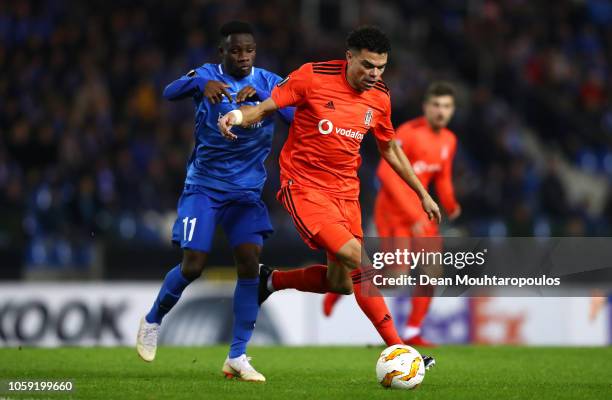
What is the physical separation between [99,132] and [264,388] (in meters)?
9.86

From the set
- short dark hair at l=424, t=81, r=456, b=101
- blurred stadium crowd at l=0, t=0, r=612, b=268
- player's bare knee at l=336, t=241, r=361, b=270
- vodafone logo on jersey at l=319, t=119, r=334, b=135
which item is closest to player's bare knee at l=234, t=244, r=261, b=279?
player's bare knee at l=336, t=241, r=361, b=270

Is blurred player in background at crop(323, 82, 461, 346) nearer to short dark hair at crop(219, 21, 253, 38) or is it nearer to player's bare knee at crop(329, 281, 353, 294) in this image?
player's bare knee at crop(329, 281, 353, 294)

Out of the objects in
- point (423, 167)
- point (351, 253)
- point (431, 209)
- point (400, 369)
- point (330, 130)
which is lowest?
point (400, 369)

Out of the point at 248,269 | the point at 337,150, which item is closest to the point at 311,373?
the point at 248,269

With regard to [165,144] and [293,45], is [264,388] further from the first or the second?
[293,45]

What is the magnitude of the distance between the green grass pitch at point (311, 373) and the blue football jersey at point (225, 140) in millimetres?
1354

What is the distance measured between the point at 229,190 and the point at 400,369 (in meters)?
1.73

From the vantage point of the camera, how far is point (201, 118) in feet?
25.8

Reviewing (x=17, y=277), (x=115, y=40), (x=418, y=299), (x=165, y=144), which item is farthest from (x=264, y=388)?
(x=115, y=40)

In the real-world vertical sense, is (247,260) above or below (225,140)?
below

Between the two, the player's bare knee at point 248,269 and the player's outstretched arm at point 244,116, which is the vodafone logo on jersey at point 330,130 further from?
the player's bare knee at point 248,269

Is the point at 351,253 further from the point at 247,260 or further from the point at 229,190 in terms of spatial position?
the point at 229,190

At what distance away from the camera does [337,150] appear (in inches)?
301

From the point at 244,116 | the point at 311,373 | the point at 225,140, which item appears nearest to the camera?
the point at 244,116
